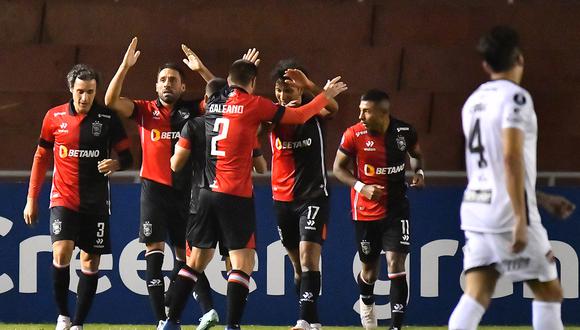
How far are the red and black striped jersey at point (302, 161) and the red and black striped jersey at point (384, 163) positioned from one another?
39 cm

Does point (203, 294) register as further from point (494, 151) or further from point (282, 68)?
point (494, 151)

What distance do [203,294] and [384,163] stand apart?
172 centimetres

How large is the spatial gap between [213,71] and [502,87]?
6.45m

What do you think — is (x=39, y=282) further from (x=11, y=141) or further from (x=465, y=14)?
(x=465, y=14)

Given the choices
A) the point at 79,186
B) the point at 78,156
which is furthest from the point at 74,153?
the point at 79,186

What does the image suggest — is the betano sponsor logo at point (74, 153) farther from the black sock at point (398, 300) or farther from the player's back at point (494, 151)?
the player's back at point (494, 151)

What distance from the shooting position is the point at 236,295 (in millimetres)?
8117

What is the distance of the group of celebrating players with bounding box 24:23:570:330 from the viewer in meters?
8.15

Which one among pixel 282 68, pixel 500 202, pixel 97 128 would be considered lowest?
pixel 500 202

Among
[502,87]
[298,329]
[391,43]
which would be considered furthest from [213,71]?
[502,87]

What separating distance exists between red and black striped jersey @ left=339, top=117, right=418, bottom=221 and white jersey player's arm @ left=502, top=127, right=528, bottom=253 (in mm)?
3764

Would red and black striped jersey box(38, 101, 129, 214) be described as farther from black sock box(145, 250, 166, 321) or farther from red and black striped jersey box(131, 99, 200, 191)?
black sock box(145, 250, 166, 321)

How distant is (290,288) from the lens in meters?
10.6

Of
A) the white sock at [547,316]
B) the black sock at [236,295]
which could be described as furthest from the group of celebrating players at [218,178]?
the white sock at [547,316]
